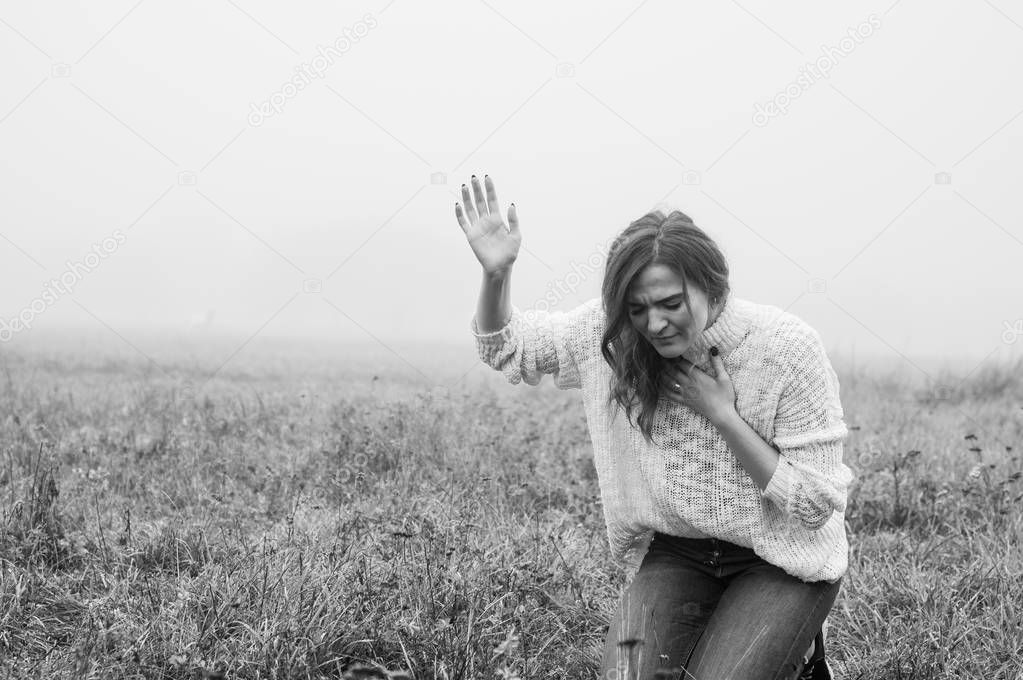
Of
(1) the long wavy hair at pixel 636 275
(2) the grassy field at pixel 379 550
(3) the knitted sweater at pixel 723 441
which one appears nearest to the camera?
(1) the long wavy hair at pixel 636 275

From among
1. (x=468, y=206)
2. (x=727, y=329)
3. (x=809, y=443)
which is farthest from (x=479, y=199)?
(x=809, y=443)

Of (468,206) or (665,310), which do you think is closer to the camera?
(665,310)

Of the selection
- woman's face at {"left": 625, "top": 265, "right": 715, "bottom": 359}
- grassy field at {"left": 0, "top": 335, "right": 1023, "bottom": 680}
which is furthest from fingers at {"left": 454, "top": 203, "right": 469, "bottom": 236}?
grassy field at {"left": 0, "top": 335, "right": 1023, "bottom": 680}

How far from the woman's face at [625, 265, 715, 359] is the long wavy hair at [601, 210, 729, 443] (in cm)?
2

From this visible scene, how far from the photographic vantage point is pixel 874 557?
4.52 m

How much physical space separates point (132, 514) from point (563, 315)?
2.90 meters

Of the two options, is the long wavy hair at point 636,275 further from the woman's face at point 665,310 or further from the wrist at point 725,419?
the wrist at point 725,419

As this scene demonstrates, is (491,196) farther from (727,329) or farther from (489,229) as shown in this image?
(727,329)

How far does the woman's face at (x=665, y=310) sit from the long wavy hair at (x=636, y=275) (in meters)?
0.02

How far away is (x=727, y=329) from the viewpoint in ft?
9.34

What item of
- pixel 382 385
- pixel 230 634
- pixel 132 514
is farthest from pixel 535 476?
pixel 382 385

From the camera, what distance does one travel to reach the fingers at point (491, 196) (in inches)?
115

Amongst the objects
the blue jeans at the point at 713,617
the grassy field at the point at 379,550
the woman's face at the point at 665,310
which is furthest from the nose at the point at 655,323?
the grassy field at the point at 379,550

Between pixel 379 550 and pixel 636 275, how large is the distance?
1.75 meters
